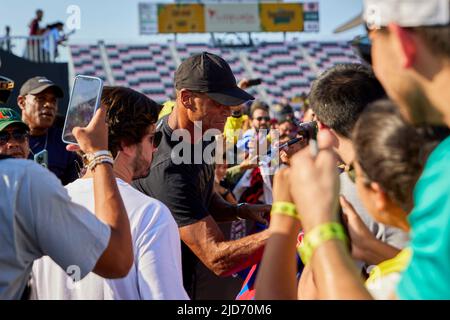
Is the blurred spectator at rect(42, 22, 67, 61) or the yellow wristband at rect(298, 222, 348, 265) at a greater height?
the blurred spectator at rect(42, 22, 67, 61)

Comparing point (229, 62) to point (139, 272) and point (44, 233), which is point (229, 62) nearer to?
point (139, 272)

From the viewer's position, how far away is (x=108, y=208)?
1991 millimetres

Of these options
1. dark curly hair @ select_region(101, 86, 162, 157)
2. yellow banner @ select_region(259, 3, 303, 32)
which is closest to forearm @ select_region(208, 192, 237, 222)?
dark curly hair @ select_region(101, 86, 162, 157)

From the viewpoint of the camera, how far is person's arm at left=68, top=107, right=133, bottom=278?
1896mm

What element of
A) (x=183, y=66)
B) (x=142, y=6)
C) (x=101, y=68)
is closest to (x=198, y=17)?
(x=142, y=6)

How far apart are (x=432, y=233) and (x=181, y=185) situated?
192cm

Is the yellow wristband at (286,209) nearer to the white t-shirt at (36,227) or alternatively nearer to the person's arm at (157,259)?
the white t-shirt at (36,227)

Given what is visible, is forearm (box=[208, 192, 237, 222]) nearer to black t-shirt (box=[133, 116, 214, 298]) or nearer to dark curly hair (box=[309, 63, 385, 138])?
black t-shirt (box=[133, 116, 214, 298])

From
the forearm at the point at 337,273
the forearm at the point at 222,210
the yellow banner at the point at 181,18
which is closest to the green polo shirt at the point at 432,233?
the forearm at the point at 337,273

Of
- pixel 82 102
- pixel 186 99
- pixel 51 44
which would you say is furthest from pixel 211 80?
pixel 51 44

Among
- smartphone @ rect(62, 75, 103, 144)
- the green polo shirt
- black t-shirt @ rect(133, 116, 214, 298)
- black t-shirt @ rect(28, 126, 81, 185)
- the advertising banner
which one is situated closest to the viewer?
the green polo shirt

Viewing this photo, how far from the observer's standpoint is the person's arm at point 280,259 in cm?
167

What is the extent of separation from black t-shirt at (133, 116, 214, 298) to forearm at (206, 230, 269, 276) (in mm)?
176
